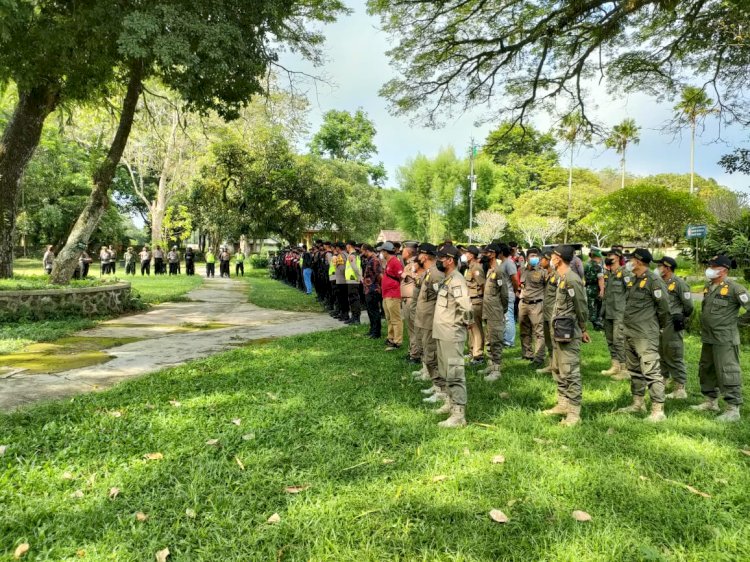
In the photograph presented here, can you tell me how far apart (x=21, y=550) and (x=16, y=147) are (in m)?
11.5

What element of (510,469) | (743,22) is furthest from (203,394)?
(743,22)

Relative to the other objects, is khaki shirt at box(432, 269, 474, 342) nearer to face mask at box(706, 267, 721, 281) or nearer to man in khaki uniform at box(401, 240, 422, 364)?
man in khaki uniform at box(401, 240, 422, 364)

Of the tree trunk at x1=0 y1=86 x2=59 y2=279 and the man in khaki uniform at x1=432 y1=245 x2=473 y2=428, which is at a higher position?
the tree trunk at x1=0 y1=86 x2=59 y2=279

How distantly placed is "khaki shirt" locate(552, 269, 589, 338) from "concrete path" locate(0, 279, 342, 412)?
5.21 metres

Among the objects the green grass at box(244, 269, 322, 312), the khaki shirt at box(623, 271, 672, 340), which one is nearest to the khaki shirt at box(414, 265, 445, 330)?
the khaki shirt at box(623, 271, 672, 340)

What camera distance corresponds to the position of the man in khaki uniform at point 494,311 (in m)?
6.73

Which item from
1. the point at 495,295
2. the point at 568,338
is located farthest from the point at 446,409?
the point at 495,295

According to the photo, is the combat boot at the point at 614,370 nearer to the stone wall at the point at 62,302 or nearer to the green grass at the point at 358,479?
the green grass at the point at 358,479

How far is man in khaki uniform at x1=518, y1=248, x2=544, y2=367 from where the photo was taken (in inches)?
295

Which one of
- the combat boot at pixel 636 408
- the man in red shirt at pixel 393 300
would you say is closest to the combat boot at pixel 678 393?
the combat boot at pixel 636 408

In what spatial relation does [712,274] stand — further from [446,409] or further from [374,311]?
[374,311]

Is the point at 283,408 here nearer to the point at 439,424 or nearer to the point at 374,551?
the point at 439,424

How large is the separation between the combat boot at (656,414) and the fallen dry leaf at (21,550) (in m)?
5.17

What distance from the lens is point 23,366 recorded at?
6.50 metres
